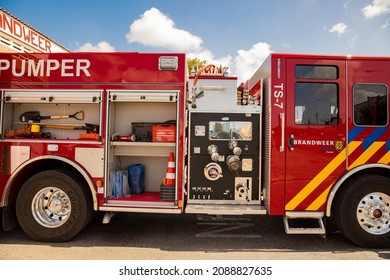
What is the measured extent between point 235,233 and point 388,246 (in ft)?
7.52

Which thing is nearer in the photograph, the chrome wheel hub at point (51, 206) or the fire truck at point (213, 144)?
the fire truck at point (213, 144)

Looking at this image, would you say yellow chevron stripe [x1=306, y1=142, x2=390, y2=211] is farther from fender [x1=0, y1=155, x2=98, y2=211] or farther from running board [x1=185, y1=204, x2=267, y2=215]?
fender [x1=0, y1=155, x2=98, y2=211]

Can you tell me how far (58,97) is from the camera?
14.5 feet

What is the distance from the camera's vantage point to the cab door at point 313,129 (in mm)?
4238

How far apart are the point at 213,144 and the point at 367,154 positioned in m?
2.32

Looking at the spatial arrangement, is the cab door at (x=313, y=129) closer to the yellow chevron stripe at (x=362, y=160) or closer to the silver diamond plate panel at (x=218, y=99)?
the yellow chevron stripe at (x=362, y=160)

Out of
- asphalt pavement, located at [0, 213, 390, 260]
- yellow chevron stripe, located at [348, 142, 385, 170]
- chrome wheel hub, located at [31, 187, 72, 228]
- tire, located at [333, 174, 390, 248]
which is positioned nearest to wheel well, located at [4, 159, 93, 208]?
chrome wheel hub, located at [31, 187, 72, 228]

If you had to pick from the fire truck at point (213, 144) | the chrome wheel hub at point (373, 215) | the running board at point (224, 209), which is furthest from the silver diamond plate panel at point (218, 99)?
the chrome wheel hub at point (373, 215)

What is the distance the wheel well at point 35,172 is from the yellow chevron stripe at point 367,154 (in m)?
4.15

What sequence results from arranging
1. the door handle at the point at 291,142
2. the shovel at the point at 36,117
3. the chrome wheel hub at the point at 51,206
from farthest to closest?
1. the shovel at the point at 36,117
2. the chrome wheel hub at the point at 51,206
3. the door handle at the point at 291,142

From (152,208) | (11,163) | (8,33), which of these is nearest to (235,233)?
(152,208)

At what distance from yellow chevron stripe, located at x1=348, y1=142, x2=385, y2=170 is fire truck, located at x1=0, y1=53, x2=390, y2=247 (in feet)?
0.05

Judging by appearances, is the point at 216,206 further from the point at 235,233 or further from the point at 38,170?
the point at 38,170
